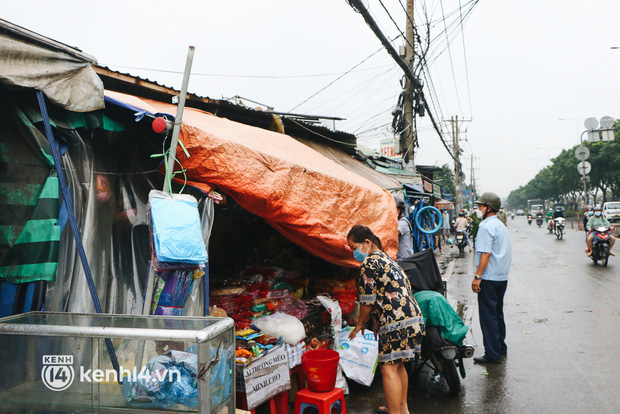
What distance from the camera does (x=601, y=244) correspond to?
502 inches

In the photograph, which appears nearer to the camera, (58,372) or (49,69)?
(58,372)

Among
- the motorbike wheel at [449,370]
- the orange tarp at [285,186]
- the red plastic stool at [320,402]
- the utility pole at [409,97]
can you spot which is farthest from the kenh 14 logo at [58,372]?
the utility pole at [409,97]

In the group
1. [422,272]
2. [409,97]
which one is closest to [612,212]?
[409,97]

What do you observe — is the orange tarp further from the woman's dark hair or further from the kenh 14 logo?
the kenh 14 logo

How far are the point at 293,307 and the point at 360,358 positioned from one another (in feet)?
3.00

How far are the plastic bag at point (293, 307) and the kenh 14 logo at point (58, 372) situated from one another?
8.36 ft

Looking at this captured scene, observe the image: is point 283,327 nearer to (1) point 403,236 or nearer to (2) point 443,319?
(2) point 443,319

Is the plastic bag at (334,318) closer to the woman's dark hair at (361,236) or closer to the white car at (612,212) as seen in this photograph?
the woman's dark hair at (361,236)

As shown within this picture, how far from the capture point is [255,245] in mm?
6703

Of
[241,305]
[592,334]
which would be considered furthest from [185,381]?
[592,334]

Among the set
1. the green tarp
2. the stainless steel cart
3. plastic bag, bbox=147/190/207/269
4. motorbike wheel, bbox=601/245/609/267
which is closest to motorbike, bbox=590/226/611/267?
motorbike wheel, bbox=601/245/609/267

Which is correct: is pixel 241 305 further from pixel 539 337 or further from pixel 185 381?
pixel 539 337

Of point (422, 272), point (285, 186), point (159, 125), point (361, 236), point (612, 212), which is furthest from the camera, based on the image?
point (612, 212)

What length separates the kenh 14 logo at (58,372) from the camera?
229 centimetres
